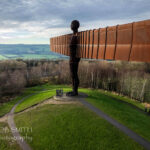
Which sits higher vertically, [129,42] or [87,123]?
[129,42]

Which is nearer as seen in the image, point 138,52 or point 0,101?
point 138,52

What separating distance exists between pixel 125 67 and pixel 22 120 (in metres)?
33.0

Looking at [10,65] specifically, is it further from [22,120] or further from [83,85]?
[22,120]

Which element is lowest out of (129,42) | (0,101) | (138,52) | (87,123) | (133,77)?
(0,101)

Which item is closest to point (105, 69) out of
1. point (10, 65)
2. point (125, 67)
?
point (125, 67)

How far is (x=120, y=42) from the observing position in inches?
271

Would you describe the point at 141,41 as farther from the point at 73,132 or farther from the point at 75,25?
the point at 75,25

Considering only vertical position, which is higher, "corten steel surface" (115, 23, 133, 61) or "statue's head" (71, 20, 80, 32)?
"statue's head" (71, 20, 80, 32)

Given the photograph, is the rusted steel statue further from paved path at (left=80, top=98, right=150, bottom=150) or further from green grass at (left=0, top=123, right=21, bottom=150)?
green grass at (left=0, top=123, right=21, bottom=150)

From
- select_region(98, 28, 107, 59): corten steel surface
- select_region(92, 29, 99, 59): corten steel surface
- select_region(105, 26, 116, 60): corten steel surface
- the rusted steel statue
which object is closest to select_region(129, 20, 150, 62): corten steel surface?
select_region(105, 26, 116, 60): corten steel surface

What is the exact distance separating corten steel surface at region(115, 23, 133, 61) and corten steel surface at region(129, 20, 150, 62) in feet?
0.91

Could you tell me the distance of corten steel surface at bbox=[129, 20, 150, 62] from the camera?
18.2ft

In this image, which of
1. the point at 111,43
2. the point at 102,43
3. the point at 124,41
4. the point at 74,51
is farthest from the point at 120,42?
the point at 74,51

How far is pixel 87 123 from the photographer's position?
1184 centimetres
